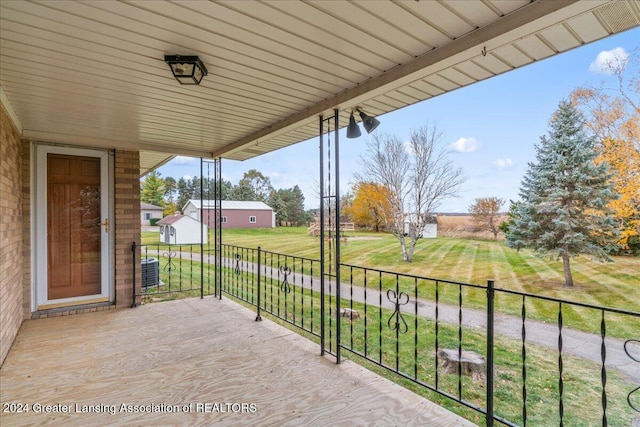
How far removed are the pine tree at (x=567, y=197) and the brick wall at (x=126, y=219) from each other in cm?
874

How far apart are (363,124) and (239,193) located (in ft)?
76.3

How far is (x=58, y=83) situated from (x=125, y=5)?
1.26 metres

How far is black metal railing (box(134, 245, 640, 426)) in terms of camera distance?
1809 millimetres

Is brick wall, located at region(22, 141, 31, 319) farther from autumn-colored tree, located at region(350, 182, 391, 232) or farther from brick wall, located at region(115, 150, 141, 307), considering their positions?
autumn-colored tree, located at region(350, 182, 391, 232)

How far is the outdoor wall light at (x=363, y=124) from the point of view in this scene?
2.46 meters

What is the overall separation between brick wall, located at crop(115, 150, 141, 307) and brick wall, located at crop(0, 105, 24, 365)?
3.03 feet

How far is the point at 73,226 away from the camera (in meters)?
3.82

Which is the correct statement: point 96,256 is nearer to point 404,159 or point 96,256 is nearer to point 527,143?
point 404,159

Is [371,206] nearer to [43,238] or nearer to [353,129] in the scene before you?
[353,129]

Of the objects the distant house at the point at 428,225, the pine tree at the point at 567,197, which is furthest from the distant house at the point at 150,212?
the pine tree at the point at 567,197

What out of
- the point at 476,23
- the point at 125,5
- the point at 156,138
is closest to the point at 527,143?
the point at 476,23

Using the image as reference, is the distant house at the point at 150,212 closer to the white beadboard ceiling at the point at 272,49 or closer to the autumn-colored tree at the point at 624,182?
the white beadboard ceiling at the point at 272,49

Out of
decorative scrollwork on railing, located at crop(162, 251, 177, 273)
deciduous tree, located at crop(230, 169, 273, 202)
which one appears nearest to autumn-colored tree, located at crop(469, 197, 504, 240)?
decorative scrollwork on railing, located at crop(162, 251, 177, 273)

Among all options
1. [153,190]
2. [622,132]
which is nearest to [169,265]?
[622,132]
